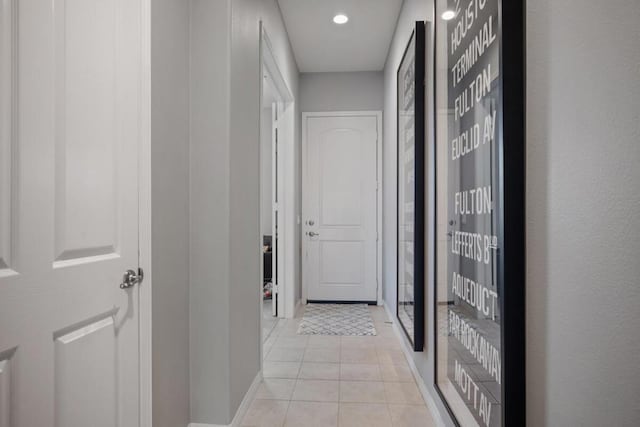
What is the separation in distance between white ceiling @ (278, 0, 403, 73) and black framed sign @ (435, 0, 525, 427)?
1.49 meters

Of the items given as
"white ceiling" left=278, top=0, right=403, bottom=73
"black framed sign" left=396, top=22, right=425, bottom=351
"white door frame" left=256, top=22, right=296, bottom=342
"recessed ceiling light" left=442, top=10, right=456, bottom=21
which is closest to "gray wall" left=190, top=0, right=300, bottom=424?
"recessed ceiling light" left=442, top=10, right=456, bottom=21

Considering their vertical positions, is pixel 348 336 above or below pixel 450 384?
below

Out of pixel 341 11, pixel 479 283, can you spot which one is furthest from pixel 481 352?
pixel 341 11

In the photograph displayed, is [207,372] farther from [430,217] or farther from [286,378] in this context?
[430,217]

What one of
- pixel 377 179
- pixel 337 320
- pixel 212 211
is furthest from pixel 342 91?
pixel 212 211

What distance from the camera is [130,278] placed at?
4.26 ft

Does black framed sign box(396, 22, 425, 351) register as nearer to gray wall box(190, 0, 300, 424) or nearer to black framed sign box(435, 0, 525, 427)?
black framed sign box(435, 0, 525, 427)

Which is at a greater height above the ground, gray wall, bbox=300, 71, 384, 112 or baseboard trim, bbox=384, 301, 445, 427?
gray wall, bbox=300, 71, 384, 112

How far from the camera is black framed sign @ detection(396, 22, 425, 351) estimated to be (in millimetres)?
2195

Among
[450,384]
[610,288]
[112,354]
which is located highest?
[610,288]

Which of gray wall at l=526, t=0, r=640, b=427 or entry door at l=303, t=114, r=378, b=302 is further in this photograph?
entry door at l=303, t=114, r=378, b=302

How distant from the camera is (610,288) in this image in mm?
691

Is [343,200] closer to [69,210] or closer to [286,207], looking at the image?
[286,207]

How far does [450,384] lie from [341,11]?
3.02 metres
